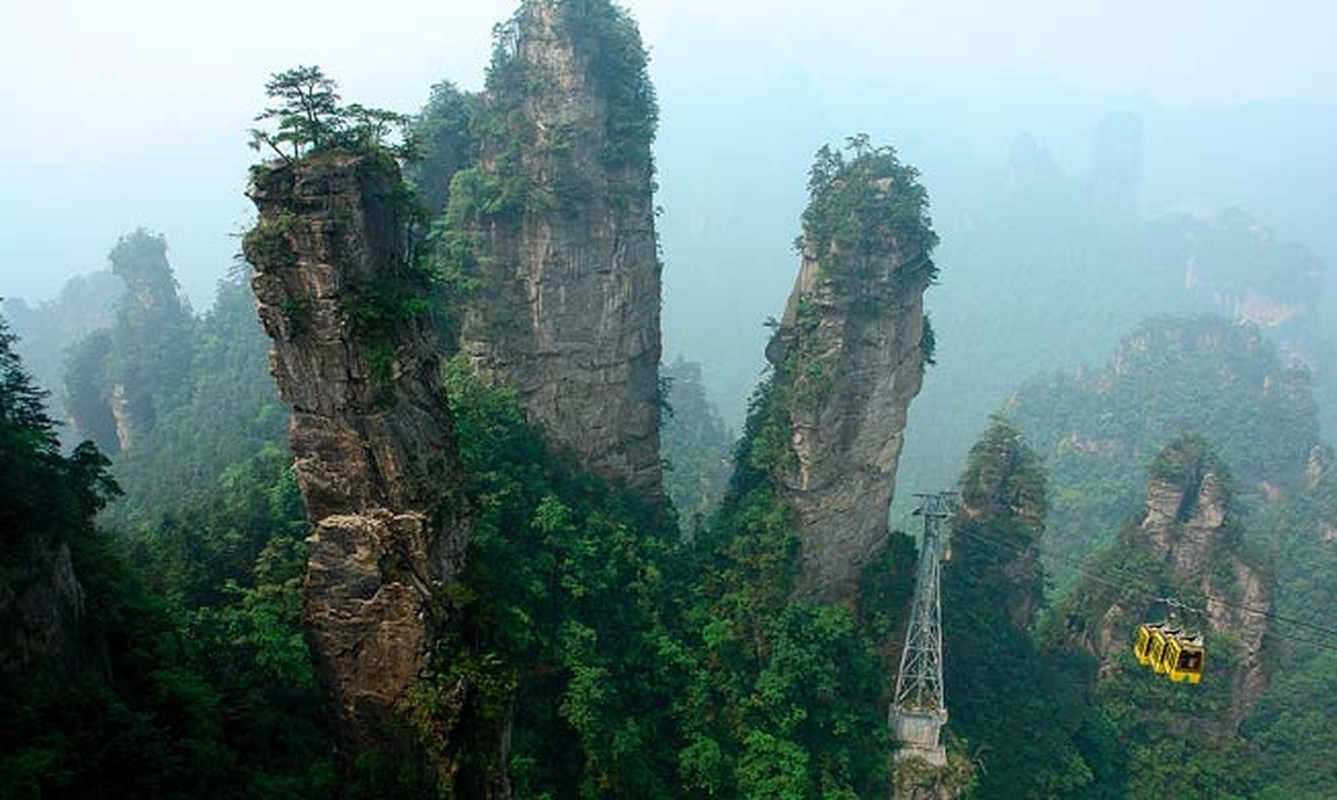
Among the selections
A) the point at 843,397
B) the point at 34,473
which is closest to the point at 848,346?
the point at 843,397

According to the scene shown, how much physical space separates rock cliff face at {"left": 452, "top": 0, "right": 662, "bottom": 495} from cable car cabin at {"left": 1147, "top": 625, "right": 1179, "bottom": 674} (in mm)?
14837

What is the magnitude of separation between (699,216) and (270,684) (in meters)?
153

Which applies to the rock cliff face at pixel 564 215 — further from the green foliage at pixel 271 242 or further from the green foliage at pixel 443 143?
the green foliage at pixel 271 242

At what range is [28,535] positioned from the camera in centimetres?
1270

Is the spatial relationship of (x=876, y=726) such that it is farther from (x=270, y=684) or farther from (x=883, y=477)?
(x=270, y=684)

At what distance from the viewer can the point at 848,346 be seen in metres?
26.2

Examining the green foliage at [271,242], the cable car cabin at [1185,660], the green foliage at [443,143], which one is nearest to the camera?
the green foliage at [271,242]

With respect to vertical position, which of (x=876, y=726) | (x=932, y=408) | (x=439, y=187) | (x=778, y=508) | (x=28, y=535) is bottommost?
(x=876, y=726)

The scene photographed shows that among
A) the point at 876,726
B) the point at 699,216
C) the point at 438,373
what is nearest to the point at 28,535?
the point at 438,373

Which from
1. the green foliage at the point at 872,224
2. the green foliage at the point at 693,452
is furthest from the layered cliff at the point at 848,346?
the green foliage at the point at 693,452

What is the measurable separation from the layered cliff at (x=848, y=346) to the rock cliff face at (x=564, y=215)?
A: 4914 millimetres

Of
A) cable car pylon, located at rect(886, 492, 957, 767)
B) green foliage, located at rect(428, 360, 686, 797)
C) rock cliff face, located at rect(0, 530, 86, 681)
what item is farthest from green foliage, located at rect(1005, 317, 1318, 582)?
rock cliff face, located at rect(0, 530, 86, 681)

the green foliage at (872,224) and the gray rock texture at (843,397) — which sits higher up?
the green foliage at (872,224)

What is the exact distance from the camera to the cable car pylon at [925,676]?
24.9 metres
